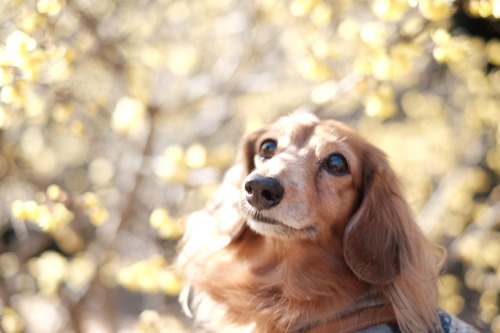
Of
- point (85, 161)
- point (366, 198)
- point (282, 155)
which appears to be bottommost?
point (85, 161)

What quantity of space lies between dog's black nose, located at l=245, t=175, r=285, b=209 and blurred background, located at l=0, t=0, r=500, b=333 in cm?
76

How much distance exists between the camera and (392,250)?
2.15 meters

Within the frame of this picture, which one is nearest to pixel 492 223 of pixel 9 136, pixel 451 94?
pixel 451 94

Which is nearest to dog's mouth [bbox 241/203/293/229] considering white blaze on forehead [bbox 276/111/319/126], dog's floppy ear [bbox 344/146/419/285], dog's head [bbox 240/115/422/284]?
dog's head [bbox 240/115/422/284]

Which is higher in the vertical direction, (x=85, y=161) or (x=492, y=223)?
(x=85, y=161)

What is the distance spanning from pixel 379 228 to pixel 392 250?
107mm

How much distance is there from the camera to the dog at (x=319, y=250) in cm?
204

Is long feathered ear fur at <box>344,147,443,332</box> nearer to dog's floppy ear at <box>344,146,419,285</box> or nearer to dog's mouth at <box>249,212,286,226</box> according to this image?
dog's floppy ear at <box>344,146,419,285</box>

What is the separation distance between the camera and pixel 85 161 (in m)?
4.92

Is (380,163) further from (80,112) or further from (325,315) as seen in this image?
(80,112)

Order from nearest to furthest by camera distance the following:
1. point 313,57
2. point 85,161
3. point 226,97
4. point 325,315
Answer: point 325,315
point 313,57
point 226,97
point 85,161

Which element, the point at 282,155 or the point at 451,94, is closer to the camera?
the point at 282,155

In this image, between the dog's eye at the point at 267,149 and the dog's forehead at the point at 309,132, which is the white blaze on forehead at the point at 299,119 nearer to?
the dog's forehead at the point at 309,132

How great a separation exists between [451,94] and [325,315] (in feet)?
10.0
